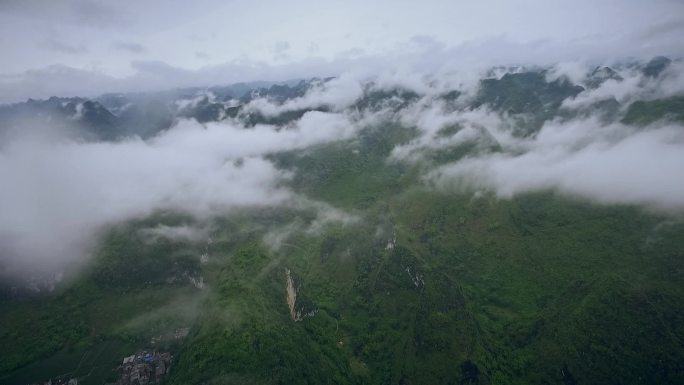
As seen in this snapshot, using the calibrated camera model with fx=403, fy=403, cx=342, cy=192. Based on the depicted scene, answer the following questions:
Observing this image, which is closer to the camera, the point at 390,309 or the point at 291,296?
the point at 390,309

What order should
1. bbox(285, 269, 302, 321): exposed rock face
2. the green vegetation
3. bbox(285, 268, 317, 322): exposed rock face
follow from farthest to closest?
bbox(285, 268, 317, 322): exposed rock face
bbox(285, 269, 302, 321): exposed rock face
the green vegetation

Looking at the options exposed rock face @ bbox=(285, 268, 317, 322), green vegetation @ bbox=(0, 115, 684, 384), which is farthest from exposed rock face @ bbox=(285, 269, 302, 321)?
green vegetation @ bbox=(0, 115, 684, 384)

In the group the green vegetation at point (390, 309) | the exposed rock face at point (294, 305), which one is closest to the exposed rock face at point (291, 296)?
the exposed rock face at point (294, 305)

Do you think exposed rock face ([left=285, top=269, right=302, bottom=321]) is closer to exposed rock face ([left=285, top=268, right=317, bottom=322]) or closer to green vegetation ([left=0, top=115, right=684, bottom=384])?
exposed rock face ([left=285, top=268, right=317, bottom=322])

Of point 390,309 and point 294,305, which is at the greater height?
point 294,305

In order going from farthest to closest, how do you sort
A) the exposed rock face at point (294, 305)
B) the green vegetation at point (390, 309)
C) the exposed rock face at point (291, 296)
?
the exposed rock face at point (294, 305) < the exposed rock face at point (291, 296) < the green vegetation at point (390, 309)

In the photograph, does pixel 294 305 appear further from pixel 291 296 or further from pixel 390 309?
pixel 390 309

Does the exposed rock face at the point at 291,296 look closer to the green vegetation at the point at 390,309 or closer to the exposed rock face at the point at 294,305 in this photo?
the exposed rock face at the point at 294,305

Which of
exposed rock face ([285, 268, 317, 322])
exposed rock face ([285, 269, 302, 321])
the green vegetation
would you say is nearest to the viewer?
the green vegetation

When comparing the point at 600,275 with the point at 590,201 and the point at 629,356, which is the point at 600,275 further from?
the point at 590,201

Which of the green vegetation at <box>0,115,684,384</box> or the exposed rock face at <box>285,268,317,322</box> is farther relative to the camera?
the exposed rock face at <box>285,268,317,322</box>

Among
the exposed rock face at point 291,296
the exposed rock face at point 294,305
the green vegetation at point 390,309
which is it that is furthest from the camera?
the exposed rock face at point 294,305

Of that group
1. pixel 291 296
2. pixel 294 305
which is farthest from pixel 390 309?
pixel 291 296
